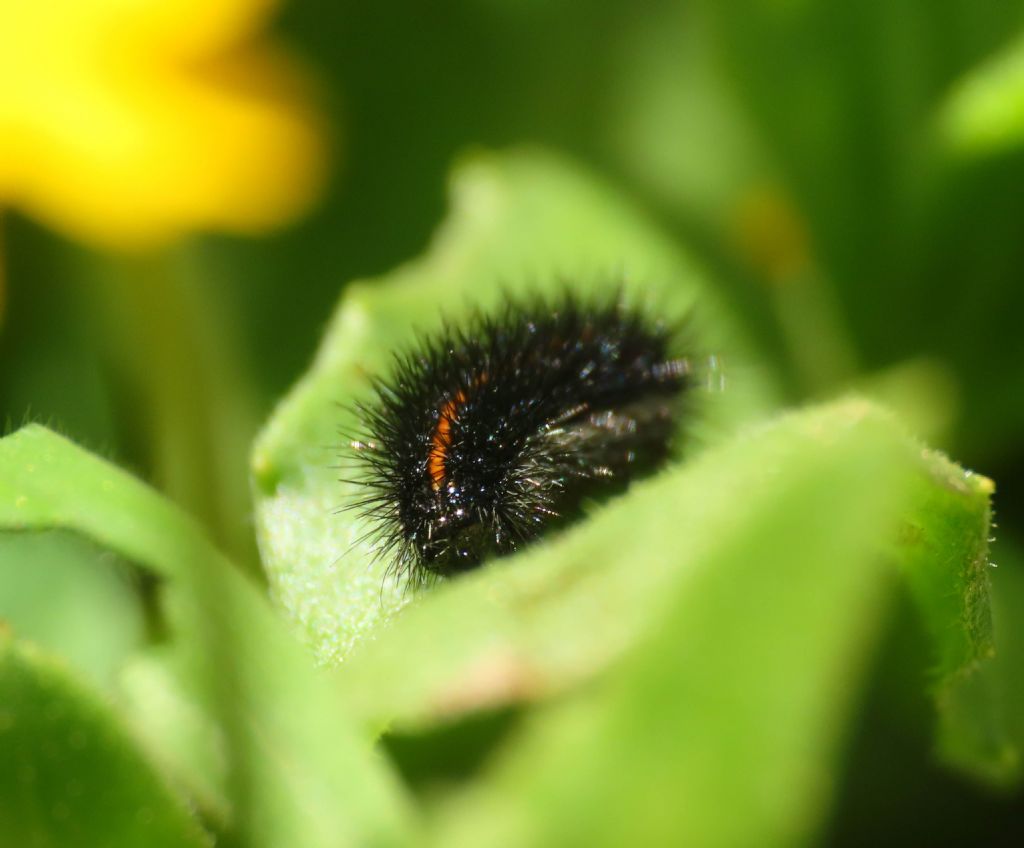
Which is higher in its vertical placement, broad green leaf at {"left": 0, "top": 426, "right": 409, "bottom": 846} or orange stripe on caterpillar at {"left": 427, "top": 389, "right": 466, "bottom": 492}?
orange stripe on caterpillar at {"left": 427, "top": 389, "right": 466, "bottom": 492}

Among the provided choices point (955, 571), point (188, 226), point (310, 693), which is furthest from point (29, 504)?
point (188, 226)

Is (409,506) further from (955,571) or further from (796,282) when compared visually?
(796,282)

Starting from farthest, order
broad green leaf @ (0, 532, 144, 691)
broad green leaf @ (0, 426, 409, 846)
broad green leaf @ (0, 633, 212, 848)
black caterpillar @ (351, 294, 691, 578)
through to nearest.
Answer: broad green leaf @ (0, 532, 144, 691) → black caterpillar @ (351, 294, 691, 578) → broad green leaf @ (0, 633, 212, 848) → broad green leaf @ (0, 426, 409, 846)

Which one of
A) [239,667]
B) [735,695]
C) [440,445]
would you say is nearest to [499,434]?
[440,445]

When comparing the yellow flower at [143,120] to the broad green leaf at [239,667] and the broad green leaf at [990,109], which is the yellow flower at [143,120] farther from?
the broad green leaf at [990,109]

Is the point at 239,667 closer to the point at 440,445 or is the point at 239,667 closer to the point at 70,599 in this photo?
the point at 440,445

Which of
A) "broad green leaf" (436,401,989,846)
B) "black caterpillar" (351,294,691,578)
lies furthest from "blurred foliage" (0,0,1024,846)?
"black caterpillar" (351,294,691,578)

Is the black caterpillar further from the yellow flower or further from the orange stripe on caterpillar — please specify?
the yellow flower
